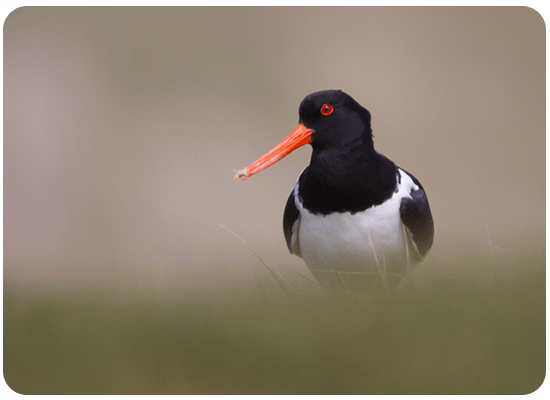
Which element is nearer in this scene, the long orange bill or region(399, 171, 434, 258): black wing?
the long orange bill

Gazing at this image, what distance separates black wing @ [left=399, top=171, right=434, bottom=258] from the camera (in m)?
2.62

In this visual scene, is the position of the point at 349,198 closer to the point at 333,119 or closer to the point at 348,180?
the point at 348,180

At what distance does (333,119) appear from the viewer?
258 centimetres

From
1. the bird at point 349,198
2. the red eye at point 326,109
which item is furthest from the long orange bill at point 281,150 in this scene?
the red eye at point 326,109

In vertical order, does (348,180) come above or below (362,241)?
above

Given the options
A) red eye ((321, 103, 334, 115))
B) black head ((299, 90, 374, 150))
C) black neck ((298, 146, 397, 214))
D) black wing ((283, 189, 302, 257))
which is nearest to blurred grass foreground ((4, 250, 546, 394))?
black neck ((298, 146, 397, 214))

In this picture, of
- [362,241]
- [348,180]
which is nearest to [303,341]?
[362,241]

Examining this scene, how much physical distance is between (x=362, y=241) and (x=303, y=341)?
0.77 m

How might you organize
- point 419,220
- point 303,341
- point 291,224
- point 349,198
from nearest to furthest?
point 303,341 < point 349,198 < point 419,220 < point 291,224

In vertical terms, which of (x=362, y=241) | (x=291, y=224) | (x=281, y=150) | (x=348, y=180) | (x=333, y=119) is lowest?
(x=362, y=241)

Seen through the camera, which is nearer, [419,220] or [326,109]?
[326,109]

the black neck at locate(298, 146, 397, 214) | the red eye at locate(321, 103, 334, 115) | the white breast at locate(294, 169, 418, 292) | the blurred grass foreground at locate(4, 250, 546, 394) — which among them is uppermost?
the red eye at locate(321, 103, 334, 115)

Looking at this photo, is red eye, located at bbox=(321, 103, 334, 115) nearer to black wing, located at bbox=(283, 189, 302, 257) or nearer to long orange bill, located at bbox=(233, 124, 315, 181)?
long orange bill, located at bbox=(233, 124, 315, 181)

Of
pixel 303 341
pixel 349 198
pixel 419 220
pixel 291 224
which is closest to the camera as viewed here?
pixel 303 341
